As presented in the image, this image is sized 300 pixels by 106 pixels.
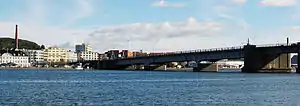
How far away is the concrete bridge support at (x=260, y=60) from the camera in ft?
588

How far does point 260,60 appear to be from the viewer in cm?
18162

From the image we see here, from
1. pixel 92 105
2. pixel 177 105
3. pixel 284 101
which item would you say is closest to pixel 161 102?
pixel 177 105

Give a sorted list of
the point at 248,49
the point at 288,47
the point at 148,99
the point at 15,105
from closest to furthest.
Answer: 1. the point at 15,105
2. the point at 148,99
3. the point at 288,47
4. the point at 248,49

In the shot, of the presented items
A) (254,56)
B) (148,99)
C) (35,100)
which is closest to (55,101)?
(35,100)

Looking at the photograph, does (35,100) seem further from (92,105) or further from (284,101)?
(284,101)

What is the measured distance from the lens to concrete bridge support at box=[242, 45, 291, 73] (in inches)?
7052

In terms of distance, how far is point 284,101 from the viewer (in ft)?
172

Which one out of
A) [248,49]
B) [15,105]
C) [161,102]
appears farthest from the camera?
[248,49]

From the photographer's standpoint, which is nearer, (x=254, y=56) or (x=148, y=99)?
(x=148, y=99)

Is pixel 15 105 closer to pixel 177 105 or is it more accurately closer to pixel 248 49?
pixel 177 105

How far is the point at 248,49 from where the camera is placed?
17875 centimetres

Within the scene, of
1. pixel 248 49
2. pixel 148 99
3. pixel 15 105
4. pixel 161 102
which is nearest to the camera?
pixel 15 105

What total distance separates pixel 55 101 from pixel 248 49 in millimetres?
133936

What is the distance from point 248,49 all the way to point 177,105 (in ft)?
440
